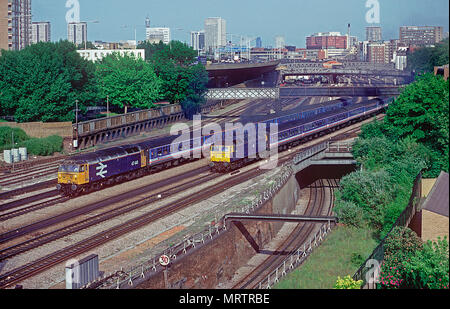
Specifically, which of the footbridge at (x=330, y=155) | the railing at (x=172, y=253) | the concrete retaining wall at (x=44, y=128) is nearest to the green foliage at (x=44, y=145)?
the concrete retaining wall at (x=44, y=128)

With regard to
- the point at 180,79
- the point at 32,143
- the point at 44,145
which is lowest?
the point at 44,145

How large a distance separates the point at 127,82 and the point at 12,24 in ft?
158

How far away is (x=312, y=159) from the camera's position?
164 ft

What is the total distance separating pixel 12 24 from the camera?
107 metres

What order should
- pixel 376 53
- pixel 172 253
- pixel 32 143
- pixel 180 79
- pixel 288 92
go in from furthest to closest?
1. pixel 376 53
2. pixel 288 92
3. pixel 180 79
4. pixel 32 143
5. pixel 172 253

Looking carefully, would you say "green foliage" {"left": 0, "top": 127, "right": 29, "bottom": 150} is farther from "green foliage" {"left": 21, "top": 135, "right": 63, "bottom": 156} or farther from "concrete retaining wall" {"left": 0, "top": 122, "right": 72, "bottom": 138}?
"concrete retaining wall" {"left": 0, "top": 122, "right": 72, "bottom": 138}

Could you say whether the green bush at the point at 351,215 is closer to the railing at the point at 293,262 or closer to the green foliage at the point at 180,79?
the railing at the point at 293,262

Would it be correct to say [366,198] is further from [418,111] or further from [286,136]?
[286,136]

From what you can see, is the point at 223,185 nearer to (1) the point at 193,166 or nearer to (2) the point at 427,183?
(1) the point at 193,166

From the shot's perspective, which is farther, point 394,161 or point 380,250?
point 394,161

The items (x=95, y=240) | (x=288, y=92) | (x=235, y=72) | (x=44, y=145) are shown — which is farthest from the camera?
(x=235, y=72)

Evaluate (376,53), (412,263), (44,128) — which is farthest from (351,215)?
(376,53)

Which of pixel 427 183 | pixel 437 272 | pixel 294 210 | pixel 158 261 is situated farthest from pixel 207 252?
pixel 294 210

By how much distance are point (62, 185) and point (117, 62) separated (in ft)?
122
